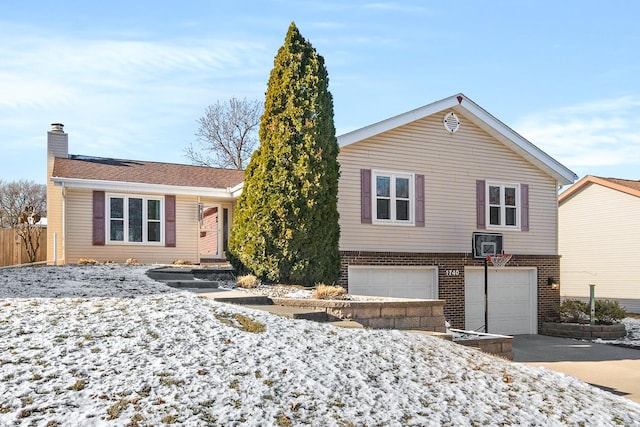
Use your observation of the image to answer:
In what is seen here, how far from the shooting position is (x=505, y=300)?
17.4m

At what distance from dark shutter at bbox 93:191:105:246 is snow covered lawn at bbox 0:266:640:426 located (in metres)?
9.02

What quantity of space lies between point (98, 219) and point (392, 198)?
7789 mm

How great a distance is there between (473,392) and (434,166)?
11233 millimetres

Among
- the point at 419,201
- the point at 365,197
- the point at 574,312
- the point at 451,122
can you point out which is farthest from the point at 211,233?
the point at 574,312

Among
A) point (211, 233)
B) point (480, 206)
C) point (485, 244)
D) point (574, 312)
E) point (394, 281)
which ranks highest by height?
point (480, 206)

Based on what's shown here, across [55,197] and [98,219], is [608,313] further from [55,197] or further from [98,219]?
[55,197]

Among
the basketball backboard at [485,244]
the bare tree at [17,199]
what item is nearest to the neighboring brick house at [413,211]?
the basketball backboard at [485,244]

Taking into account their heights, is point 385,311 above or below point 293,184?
below

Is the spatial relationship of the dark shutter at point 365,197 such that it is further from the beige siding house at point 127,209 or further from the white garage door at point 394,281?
the beige siding house at point 127,209

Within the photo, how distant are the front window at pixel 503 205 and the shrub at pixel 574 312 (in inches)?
106

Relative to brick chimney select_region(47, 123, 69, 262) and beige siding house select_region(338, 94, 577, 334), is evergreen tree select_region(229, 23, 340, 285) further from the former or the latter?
brick chimney select_region(47, 123, 69, 262)

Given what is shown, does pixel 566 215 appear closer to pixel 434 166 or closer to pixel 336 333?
pixel 434 166

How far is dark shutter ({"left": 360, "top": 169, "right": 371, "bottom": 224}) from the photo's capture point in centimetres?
1522

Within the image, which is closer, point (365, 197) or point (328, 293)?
point (328, 293)
